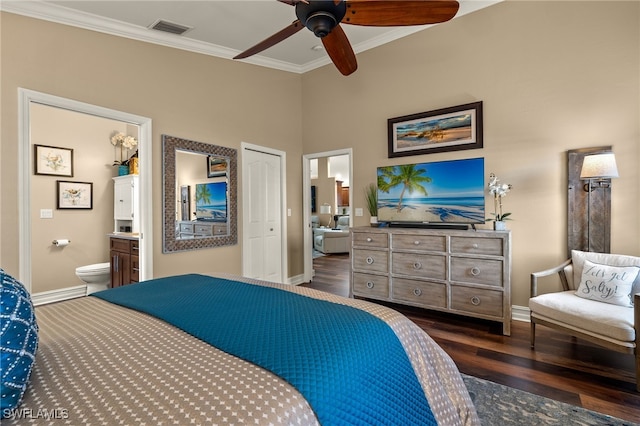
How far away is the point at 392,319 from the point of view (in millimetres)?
1304

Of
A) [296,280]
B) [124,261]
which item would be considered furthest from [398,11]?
[296,280]

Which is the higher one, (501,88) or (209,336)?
(501,88)

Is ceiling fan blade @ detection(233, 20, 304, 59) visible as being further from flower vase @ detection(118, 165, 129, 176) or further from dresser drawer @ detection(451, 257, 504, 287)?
flower vase @ detection(118, 165, 129, 176)

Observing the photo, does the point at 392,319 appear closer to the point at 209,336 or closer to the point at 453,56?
the point at 209,336

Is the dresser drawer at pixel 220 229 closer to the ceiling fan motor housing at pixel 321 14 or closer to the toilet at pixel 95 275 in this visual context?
the toilet at pixel 95 275

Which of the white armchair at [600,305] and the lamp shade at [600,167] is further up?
the lamp shade at [600,167]

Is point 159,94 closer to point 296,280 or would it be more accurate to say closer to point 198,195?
point 198,195

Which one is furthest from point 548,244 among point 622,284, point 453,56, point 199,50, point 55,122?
point 55,122

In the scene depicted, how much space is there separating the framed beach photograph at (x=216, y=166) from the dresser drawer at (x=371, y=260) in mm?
1978

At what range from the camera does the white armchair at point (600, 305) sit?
2.00m

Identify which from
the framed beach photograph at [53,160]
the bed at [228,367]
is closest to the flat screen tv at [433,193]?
the bed at [228,367]

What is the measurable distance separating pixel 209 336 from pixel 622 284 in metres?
2.91

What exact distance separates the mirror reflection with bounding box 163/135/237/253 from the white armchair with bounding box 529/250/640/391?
341 centimetres

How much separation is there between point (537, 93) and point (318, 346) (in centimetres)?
352
